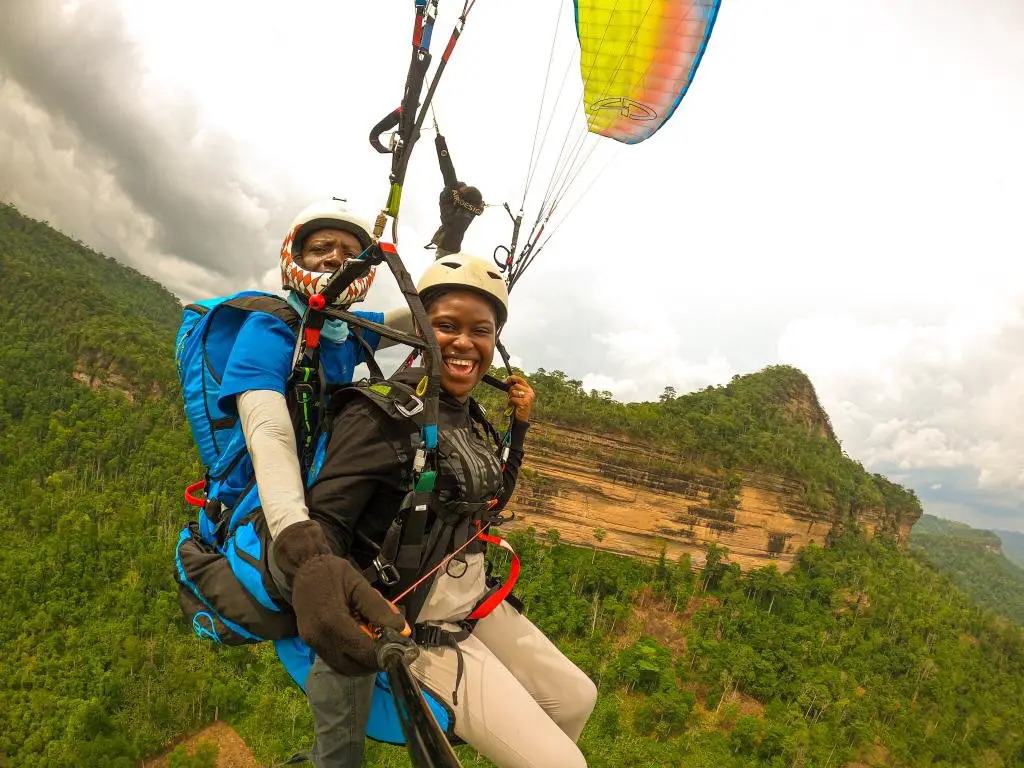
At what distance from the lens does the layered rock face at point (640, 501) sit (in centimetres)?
2856

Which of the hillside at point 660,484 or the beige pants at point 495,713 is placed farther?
the hillside at point 660,484

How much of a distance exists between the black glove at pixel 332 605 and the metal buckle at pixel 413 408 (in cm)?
44

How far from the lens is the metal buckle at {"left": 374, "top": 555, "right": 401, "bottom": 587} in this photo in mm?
1650

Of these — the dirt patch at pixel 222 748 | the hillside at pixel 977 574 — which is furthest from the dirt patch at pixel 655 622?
the hillside at pixel 977 574

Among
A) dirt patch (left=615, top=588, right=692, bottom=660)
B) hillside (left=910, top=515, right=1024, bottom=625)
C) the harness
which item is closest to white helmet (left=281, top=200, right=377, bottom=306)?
the harness

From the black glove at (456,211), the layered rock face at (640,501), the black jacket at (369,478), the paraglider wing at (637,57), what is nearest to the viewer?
the black jacket at (369,478)

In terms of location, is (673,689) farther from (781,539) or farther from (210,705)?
(210,705)

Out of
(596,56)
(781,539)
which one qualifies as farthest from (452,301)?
(781,539)

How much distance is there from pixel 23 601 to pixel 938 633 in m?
55.2

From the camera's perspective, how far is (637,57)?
501 cm

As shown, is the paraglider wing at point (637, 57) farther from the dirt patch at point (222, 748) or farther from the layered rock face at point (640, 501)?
the dirt patch at point (222, 748)

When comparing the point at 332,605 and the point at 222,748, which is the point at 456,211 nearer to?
the point at 332,605

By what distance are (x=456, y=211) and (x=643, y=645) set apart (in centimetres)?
2878

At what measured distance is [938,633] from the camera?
3162 centimetres
